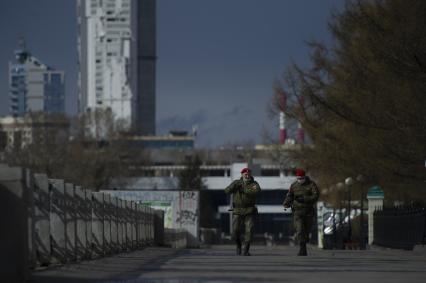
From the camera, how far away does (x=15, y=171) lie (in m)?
17.7

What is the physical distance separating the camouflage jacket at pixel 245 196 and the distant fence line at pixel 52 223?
2653 millimetres

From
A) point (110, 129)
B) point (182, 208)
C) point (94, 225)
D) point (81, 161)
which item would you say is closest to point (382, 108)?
point (94, 225)

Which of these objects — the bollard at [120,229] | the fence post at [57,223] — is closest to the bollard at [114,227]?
the bollard at [120,229]

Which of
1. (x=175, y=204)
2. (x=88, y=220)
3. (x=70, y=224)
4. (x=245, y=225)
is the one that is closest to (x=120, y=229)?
(x=245, y=225)

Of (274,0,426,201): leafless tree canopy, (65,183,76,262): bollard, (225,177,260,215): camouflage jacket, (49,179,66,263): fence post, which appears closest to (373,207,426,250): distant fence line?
(274,0,426,201): leafless tree canopy

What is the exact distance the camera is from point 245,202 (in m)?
30.6

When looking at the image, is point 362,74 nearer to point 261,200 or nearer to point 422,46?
point 422,46

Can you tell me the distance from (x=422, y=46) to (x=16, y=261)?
2260cm

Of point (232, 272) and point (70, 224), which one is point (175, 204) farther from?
point (232, 272)

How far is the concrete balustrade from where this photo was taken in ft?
57.3

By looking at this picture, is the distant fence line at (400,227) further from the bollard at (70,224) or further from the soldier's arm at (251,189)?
the bollard at (70,224)

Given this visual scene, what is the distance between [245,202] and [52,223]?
8482 mm

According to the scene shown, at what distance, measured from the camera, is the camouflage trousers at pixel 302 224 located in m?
30.7

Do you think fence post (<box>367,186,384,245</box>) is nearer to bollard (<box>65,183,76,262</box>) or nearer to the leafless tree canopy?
the leafless tree canopy
